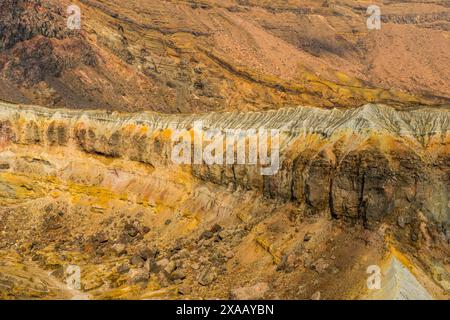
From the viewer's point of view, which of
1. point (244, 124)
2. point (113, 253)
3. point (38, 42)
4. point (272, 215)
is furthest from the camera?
point (38, 42)

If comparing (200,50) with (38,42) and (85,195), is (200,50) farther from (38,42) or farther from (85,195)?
(85,195)

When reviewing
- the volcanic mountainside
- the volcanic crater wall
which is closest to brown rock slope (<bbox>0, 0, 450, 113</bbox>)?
the volcanic mountainside

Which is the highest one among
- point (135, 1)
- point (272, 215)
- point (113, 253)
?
point (135, 1)

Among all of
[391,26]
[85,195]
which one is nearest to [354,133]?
[85,195]

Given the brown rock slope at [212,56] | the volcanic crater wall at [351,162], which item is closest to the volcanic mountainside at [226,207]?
the volcanic crater wall at [351,162]

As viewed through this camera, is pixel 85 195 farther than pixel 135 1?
No

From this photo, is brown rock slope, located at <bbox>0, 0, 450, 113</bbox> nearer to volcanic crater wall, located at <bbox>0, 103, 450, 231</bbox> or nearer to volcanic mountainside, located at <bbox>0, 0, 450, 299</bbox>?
volcanic mountainside, located at <bbox>0, 0, 450, 299</bbox>
